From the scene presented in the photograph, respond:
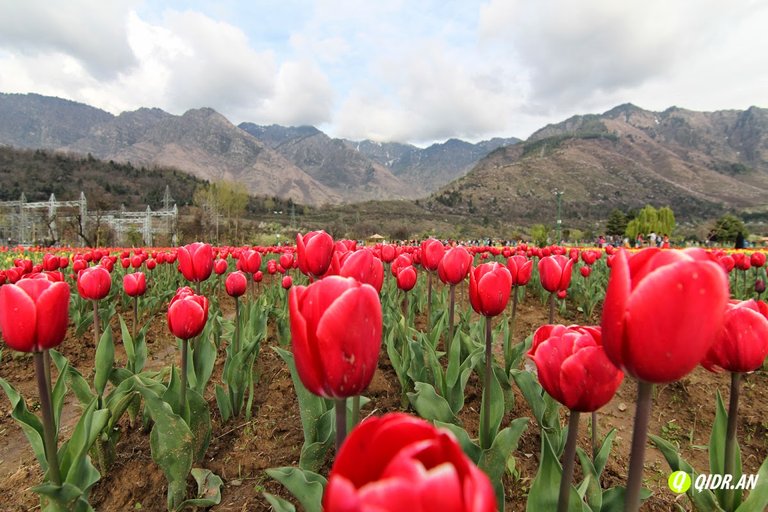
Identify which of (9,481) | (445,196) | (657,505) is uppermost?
(445,196)

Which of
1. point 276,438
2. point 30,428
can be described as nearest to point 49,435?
point 30,428

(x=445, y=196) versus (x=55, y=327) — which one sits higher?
(x=445, y=196)

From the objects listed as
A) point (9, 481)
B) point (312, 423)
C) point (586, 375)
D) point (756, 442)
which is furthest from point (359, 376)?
point (756, 442)

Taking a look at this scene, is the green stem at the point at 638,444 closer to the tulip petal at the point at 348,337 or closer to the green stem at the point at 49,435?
the tulip petal at the point at 348,337

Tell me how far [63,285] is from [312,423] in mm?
1426

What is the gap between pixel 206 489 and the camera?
2262 millimetres

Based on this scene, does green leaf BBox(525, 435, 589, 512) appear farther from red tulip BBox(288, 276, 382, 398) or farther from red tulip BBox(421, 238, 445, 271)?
red tulip BBox(421, 238, 445, 271)

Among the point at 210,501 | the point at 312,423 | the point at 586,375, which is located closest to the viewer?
the point at 586,375

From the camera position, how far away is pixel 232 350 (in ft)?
11.5

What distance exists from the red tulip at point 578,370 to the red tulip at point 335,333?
589 mm

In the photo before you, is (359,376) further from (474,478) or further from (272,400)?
(272,400)

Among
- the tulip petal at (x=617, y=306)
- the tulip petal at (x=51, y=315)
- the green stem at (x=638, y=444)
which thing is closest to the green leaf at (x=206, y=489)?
the tulip petal at (x=51, y=315)

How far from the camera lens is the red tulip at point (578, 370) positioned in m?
1.19

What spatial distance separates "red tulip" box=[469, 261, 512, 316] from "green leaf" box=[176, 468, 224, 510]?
173 centimetres
